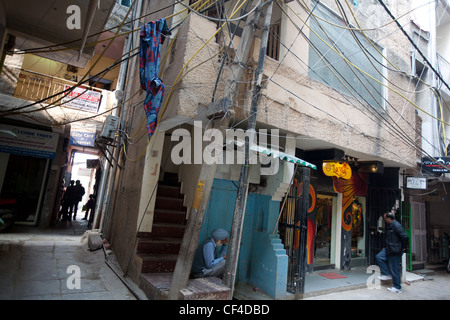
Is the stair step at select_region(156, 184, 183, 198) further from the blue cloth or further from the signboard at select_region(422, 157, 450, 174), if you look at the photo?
the signboard at select_region(422, 157, 450, 174)

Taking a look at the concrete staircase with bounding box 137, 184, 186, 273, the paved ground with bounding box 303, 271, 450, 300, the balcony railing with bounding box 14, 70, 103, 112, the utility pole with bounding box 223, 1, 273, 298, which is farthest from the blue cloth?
the balcony railing with bounding box 14, 70, 103, 112

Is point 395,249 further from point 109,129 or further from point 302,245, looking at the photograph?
point 109,129

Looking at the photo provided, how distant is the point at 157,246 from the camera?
5605mm

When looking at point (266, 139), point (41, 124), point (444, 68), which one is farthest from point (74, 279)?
point (444, 68)

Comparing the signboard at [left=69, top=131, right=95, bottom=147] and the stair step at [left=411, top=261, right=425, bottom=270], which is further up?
the signboard at [left=69, top=131, right=95, bottom=147]

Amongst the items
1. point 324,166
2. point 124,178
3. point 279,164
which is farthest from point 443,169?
point 124,178

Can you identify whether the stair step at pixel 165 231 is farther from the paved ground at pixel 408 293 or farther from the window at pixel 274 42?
the window at pixel 274 42

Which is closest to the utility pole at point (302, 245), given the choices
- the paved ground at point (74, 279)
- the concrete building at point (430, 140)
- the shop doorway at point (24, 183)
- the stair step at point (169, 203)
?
the paved ground at point (74, 279)

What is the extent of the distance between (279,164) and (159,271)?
Answer: 3651 mm

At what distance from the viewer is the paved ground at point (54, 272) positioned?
436 cm

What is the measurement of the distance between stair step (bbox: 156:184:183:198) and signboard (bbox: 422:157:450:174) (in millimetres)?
8729

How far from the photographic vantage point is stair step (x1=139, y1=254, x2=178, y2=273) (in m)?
5.06

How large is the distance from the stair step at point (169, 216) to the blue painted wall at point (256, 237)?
0.85 metres
